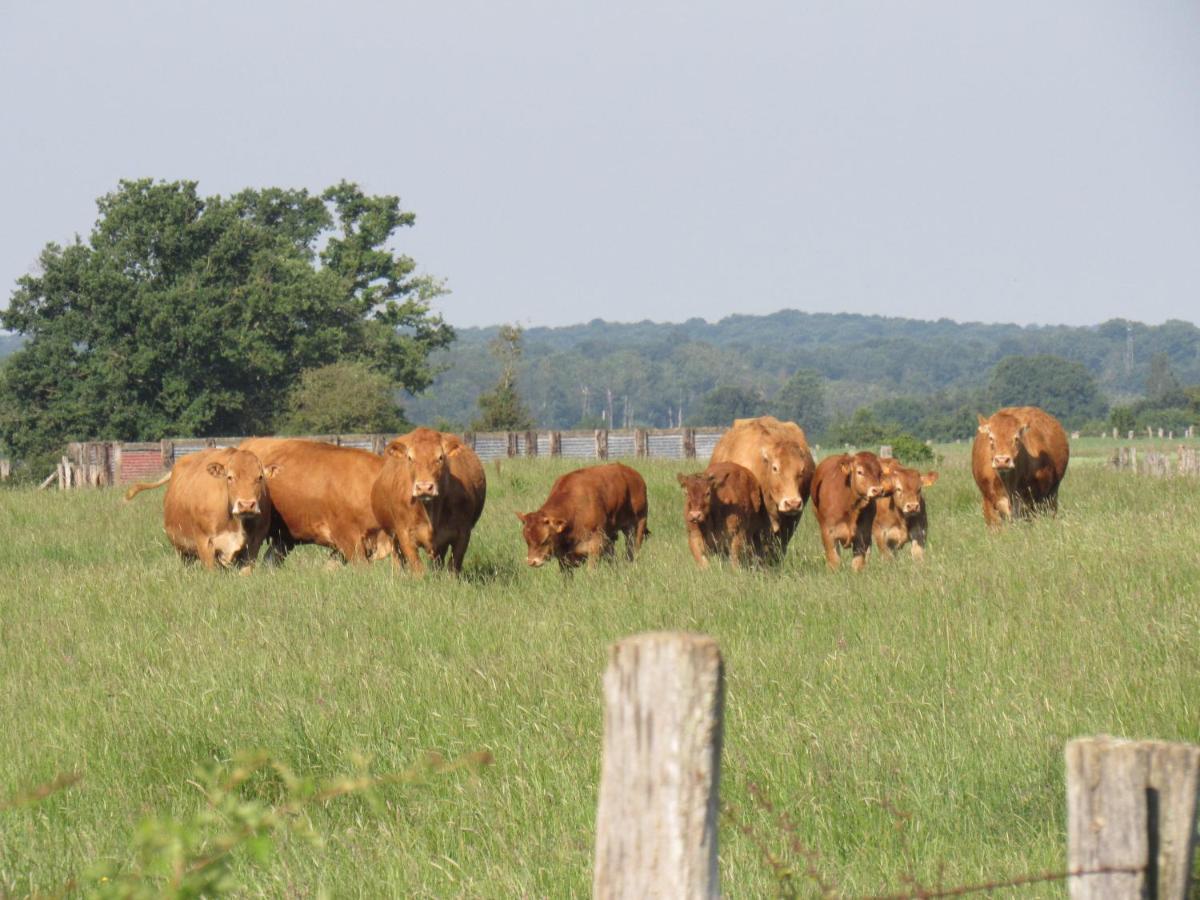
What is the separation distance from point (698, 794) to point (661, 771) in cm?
8

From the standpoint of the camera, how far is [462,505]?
42.4 feet

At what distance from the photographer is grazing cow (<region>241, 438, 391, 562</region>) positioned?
13570 millimetres

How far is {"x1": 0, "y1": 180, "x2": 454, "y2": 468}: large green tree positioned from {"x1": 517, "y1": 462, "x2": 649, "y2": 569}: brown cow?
125 ft

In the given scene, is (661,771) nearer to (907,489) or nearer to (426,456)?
(426,456)

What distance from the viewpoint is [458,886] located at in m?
4.66

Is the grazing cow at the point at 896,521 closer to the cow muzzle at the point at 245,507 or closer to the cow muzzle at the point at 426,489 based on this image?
the cow muzzle at the point at 426,489

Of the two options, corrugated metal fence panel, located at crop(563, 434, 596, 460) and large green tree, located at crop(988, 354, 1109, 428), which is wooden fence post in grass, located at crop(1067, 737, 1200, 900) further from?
large green tree, located at crop(988, 354, 1109, 428)

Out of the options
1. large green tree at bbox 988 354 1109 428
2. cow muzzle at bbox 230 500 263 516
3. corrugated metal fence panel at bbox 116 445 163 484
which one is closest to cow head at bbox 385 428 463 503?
cow muzzle at bbox 230 500 263 516

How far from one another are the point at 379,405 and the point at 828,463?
1477 inches

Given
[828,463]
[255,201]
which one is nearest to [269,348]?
[255,201]

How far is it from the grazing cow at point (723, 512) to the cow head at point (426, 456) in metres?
2.01

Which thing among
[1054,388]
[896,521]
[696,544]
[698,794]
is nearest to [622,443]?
[896,521]

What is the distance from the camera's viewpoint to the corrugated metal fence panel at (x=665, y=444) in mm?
38312

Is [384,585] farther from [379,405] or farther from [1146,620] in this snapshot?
[379,405]
